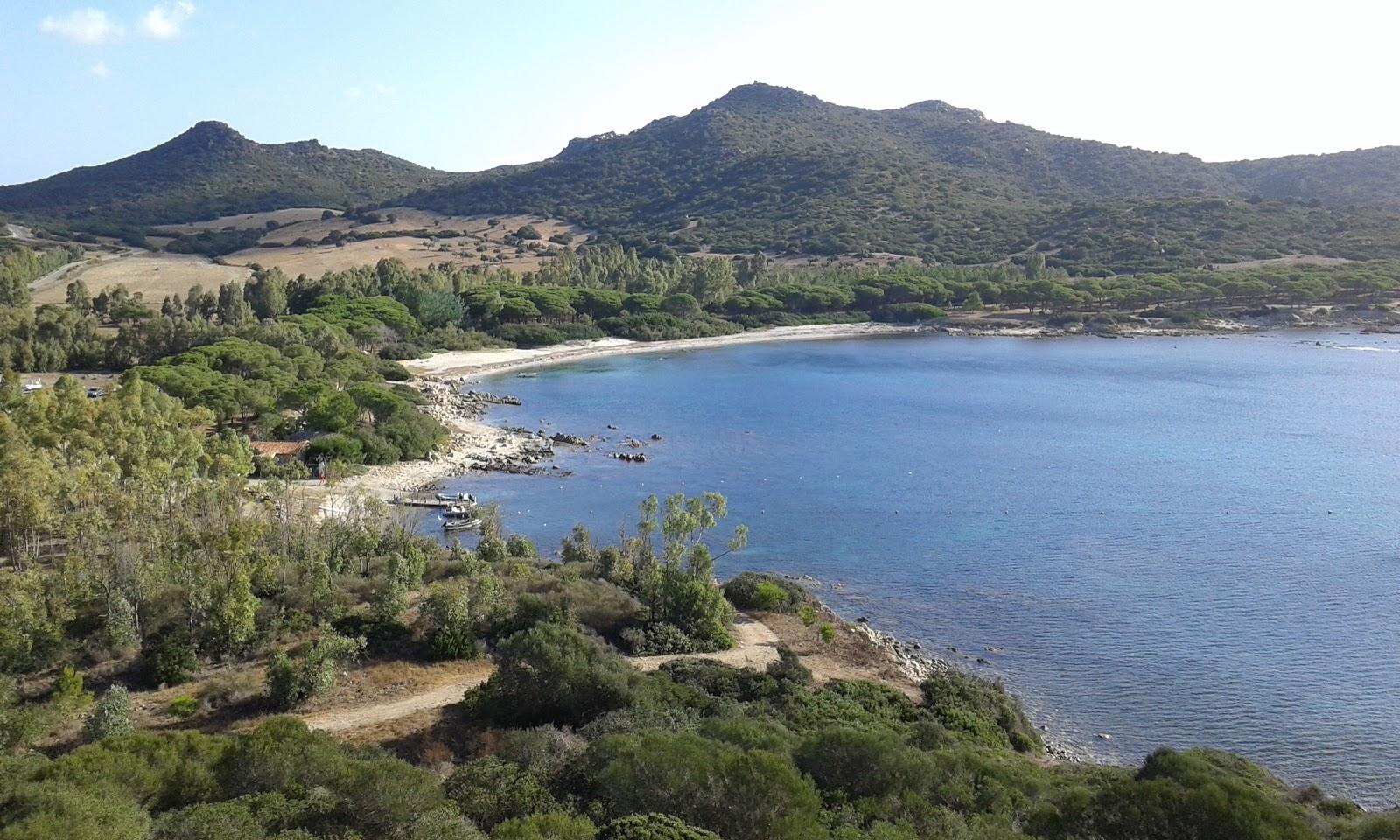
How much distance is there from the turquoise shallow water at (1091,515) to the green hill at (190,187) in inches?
4611

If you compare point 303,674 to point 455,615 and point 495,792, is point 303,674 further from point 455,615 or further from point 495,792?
point 495,792

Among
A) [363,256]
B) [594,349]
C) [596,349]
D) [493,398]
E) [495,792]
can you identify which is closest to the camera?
[495,792]

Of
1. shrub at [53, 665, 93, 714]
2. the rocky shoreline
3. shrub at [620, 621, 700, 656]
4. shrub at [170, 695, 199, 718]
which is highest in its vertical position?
shrub at [53, 665, 93, 714]

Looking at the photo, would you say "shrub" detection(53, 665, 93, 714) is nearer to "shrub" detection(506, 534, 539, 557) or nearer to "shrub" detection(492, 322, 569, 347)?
"shrub" detection(506, 534, 539, 557)

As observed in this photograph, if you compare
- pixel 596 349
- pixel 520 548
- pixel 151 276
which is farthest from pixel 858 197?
pixel 520 548

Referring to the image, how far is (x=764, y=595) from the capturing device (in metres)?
26.2

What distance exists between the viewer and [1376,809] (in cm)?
1795

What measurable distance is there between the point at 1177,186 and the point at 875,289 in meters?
104

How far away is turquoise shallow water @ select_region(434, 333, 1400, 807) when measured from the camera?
22672mm

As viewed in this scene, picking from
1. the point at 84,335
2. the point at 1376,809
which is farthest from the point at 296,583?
the point at 84,335

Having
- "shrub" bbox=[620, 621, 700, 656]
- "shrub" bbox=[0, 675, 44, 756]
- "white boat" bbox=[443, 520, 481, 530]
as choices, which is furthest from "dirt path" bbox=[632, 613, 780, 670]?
"white boat" bbox=[443, 520, 481, 530]

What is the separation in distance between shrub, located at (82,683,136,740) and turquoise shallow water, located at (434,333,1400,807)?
17.3 metres

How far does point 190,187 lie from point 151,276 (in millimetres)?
93776

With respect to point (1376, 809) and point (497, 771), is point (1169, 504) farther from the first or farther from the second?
point (497, 771)
